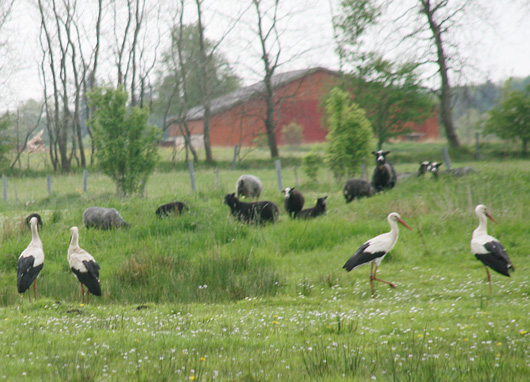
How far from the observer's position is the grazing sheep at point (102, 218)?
16.3 metres

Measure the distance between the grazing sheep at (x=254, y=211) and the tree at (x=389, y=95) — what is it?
80.9 ft

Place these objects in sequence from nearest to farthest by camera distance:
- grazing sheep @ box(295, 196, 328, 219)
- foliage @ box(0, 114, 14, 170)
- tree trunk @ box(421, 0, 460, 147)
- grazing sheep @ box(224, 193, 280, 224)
A: grazing sheep @ box(224, 193, 280, 224) → grazing sheep @ box(295, 196, 328, 219) → tree trunk @ box(421, 0, 460, 147) → foliage @ box(0, 114, 14, 170)

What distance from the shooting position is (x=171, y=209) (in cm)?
1698

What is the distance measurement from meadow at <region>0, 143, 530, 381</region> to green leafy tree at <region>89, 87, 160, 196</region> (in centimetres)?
334

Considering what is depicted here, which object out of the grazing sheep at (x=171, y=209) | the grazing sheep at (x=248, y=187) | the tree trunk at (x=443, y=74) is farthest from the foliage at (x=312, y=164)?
the tree trunk at (x=443, y=74)

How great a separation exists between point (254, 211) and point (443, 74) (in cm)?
2835

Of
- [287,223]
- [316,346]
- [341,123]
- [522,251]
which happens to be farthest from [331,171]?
[316,346]

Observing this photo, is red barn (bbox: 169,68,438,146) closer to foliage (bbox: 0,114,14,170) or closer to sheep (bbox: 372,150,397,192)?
foliage (bbox: 0,114,14,170)

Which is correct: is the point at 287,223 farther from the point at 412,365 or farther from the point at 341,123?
the point at 341,123

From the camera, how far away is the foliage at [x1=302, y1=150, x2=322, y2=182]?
2723cm

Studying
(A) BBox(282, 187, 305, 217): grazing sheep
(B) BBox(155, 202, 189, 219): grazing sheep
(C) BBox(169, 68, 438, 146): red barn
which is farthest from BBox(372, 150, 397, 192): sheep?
(C) BBox(169, 68, 438, 146): red barn

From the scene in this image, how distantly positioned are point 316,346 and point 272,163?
36739 millimetres

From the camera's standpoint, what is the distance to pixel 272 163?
139 ft

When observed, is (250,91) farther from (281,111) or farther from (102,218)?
(102,218)
